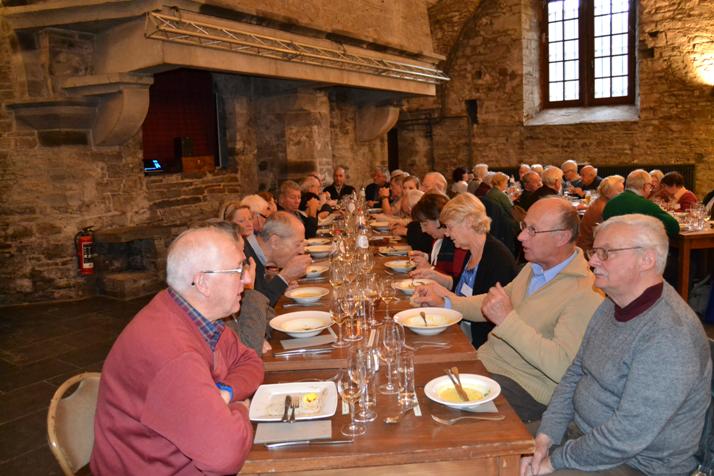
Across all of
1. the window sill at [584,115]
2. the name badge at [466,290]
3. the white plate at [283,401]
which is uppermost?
the window sill at [584,115]

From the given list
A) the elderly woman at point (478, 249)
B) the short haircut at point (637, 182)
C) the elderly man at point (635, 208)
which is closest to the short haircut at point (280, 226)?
the elderly woman at point (478, 249)

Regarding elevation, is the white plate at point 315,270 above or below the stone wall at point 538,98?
below

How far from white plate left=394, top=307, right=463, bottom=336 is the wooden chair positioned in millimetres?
1427

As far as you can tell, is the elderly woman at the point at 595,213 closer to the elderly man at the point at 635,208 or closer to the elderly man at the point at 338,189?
the elderly man at the point at 635,208

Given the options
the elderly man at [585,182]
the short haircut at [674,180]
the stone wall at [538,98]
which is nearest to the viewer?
the short haircut at [674,180]

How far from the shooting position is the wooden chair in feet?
6.79

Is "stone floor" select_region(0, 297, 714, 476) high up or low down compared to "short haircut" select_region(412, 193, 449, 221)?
down

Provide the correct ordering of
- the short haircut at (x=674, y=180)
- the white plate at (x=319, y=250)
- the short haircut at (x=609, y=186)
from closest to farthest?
the white plate at (x=319, y=250), the short haircut at (x=609, y=186), the short haircut at (x=674, y=180)

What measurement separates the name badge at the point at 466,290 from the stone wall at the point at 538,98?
11435 millimetres

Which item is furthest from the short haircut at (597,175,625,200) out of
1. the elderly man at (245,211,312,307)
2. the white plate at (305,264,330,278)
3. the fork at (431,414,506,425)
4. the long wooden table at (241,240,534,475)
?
the fork at (431,414,506,425)

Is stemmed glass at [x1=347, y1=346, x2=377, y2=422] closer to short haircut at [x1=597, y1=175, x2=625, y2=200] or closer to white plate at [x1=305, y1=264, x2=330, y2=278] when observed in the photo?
white plate at [x1=305, y1=264, x2=330, y2=278]

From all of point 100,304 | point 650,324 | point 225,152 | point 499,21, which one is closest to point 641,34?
point 499,21

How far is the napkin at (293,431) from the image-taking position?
1952 mm

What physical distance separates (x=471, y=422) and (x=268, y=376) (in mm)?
957
